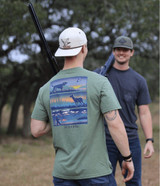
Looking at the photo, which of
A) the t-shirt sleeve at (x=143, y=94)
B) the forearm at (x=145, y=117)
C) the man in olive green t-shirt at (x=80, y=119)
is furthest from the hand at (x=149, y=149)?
the man in olive green t-shirt at (x=80, y=119)

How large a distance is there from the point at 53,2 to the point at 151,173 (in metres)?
7.97

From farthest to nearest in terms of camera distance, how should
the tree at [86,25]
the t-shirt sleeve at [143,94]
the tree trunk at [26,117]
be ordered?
the tree trunk at [26,117] < the tree at [86,25] < the t-shirt sleeve at [143,94]

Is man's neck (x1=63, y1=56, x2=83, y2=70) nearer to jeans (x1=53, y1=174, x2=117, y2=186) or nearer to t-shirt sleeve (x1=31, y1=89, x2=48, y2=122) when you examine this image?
t-shirt sleeve (x1=31, y1=89, x2=48, y2=122)

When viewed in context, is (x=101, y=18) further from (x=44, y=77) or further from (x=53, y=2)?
(x=44, y=77)

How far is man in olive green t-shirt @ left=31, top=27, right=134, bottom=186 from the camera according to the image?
2.06 meters

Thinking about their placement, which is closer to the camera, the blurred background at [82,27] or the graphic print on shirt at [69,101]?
the graphic print on shirt at [69,101]

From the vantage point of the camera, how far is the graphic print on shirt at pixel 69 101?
208 cm

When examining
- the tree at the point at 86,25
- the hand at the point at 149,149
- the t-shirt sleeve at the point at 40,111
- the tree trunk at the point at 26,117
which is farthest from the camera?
the tree trunk at the point at 26,117

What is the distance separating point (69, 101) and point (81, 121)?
0.50 feet

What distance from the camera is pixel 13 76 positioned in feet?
56.9

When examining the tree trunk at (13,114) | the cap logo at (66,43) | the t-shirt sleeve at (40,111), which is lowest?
the tree trunk at (13,114)

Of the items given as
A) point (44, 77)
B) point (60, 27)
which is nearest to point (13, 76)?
point (44, 77)

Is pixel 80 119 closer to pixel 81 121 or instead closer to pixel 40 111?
pixel 81 121

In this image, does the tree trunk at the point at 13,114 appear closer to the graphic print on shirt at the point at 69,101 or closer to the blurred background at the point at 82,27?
the blurred background at the point at 82,27
